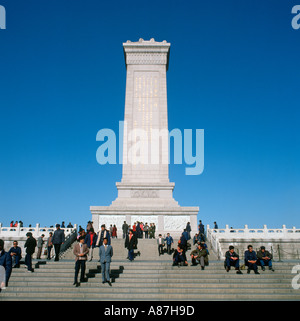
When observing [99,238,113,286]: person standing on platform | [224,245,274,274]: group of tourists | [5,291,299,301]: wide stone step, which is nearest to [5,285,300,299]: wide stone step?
[5,291,299,301]: wide stone step

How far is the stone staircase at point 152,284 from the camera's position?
859cm

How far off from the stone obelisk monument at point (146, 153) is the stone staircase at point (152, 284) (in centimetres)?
1159

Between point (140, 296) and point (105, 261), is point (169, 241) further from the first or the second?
point (140, 296)

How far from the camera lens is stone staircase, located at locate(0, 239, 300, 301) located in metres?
8.59

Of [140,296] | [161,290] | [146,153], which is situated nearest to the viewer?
[140,296]

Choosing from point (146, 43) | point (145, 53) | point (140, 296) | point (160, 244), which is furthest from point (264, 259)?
point (146, 43)

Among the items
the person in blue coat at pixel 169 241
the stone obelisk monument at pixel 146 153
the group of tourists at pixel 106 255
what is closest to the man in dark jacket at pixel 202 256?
the group of tourists at pixel 106 255

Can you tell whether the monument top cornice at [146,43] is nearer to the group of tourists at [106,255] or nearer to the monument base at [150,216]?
the monument base at [150,216]

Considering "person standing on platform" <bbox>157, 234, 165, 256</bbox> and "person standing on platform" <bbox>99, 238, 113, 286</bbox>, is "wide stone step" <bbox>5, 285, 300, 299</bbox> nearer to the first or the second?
"person standing on platform" <bbox>99, 238, 113, 286</bbox>

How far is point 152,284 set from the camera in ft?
31.3

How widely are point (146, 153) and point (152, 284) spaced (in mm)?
18129

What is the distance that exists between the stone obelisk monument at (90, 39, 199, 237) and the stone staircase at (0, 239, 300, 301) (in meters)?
11.6
